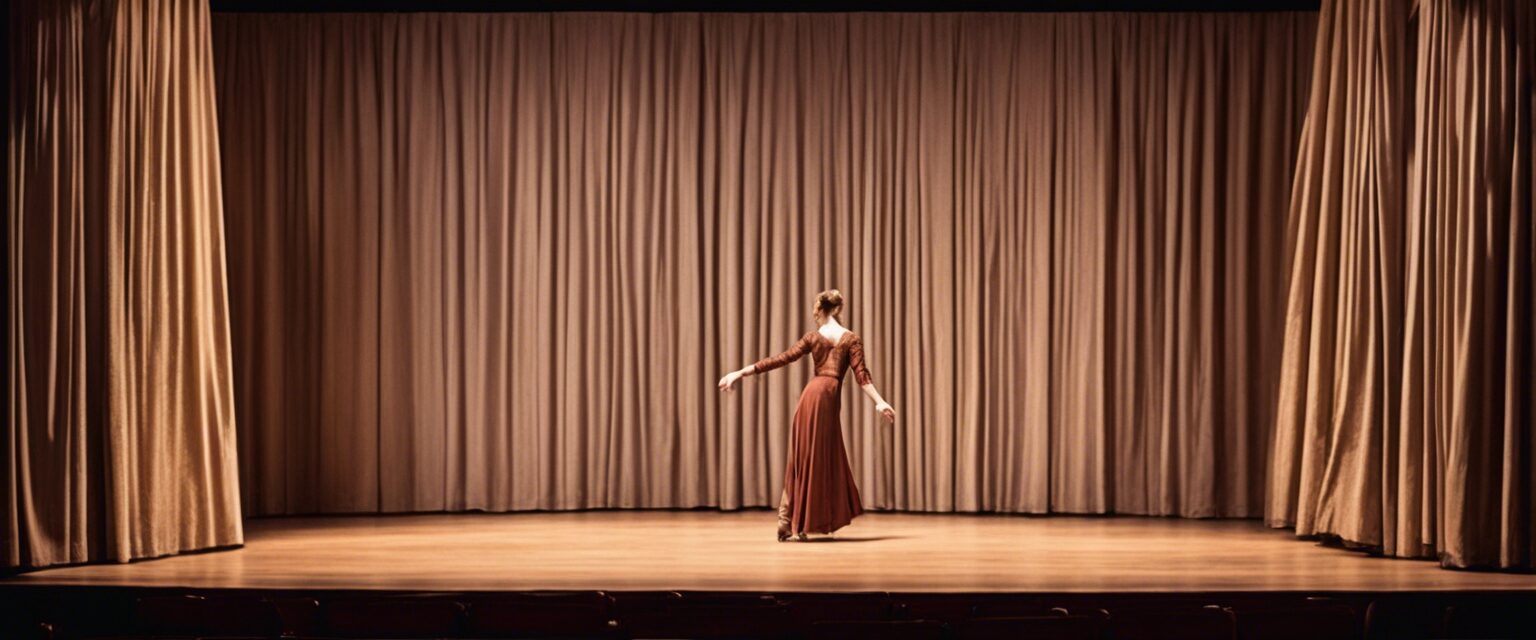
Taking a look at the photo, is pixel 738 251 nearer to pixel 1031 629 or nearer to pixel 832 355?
pixel 832 355

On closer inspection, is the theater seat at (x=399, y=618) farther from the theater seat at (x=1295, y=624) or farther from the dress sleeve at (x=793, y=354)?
the dress sleeve at (x=793, y=354)

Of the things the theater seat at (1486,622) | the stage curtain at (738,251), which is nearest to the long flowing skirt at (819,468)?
the stage curtain at (738,251)

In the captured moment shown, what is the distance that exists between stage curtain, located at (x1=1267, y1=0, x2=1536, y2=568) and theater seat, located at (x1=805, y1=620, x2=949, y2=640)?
3.94 m

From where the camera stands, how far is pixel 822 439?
795cm

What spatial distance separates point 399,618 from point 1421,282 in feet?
16.8

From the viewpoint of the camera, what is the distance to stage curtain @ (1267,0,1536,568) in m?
6.63

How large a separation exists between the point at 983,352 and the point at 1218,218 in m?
1.70

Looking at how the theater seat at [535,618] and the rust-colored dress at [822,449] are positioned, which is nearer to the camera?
the theater seat at [535,618]

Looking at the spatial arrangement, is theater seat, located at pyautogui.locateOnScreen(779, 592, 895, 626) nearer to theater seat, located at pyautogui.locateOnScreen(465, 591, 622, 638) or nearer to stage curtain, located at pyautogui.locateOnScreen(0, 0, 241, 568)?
theater seat, located at pyautogui.locateOnScreen(465, 591, 622, 638)

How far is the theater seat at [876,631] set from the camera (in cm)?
371

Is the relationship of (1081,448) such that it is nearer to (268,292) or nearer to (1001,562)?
(1001,562)

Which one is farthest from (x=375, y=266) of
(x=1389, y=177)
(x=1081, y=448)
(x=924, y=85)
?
(x=1389, y=177)

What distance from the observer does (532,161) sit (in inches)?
384

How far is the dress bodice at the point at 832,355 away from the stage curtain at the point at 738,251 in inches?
63.7
